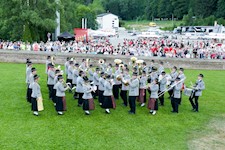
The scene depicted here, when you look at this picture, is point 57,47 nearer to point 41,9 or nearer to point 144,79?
point 41,9

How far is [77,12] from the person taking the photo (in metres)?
77.5

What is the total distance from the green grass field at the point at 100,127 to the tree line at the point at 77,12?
19397 millimetres

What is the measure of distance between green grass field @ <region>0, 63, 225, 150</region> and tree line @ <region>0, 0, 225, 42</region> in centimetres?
1940

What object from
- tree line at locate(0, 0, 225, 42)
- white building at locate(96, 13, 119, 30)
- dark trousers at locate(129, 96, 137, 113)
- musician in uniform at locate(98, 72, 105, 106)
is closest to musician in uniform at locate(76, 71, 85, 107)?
musician in uniform at locate(98, 72, 105, 106)

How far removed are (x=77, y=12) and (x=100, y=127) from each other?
2669 inches

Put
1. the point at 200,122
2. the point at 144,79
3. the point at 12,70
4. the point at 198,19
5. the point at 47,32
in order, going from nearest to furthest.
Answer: the point at 200,122
the point at 144,79
the point at 12,70
the point at 47,32
the point at 198,19

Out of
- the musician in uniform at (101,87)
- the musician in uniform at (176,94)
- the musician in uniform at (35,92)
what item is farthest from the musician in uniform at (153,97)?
the musician in uniform at (35,92)

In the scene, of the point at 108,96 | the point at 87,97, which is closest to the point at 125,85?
the point at 108,96

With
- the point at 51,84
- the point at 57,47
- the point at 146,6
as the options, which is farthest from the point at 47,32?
the point at 146,6

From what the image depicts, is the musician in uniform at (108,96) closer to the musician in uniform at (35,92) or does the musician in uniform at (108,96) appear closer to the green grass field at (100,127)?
the green grass field at (100,127)

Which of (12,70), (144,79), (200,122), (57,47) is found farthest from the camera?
(57,47)

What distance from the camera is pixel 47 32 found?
3772 cm

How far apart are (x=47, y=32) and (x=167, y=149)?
2945cm

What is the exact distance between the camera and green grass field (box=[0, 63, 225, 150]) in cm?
1050
